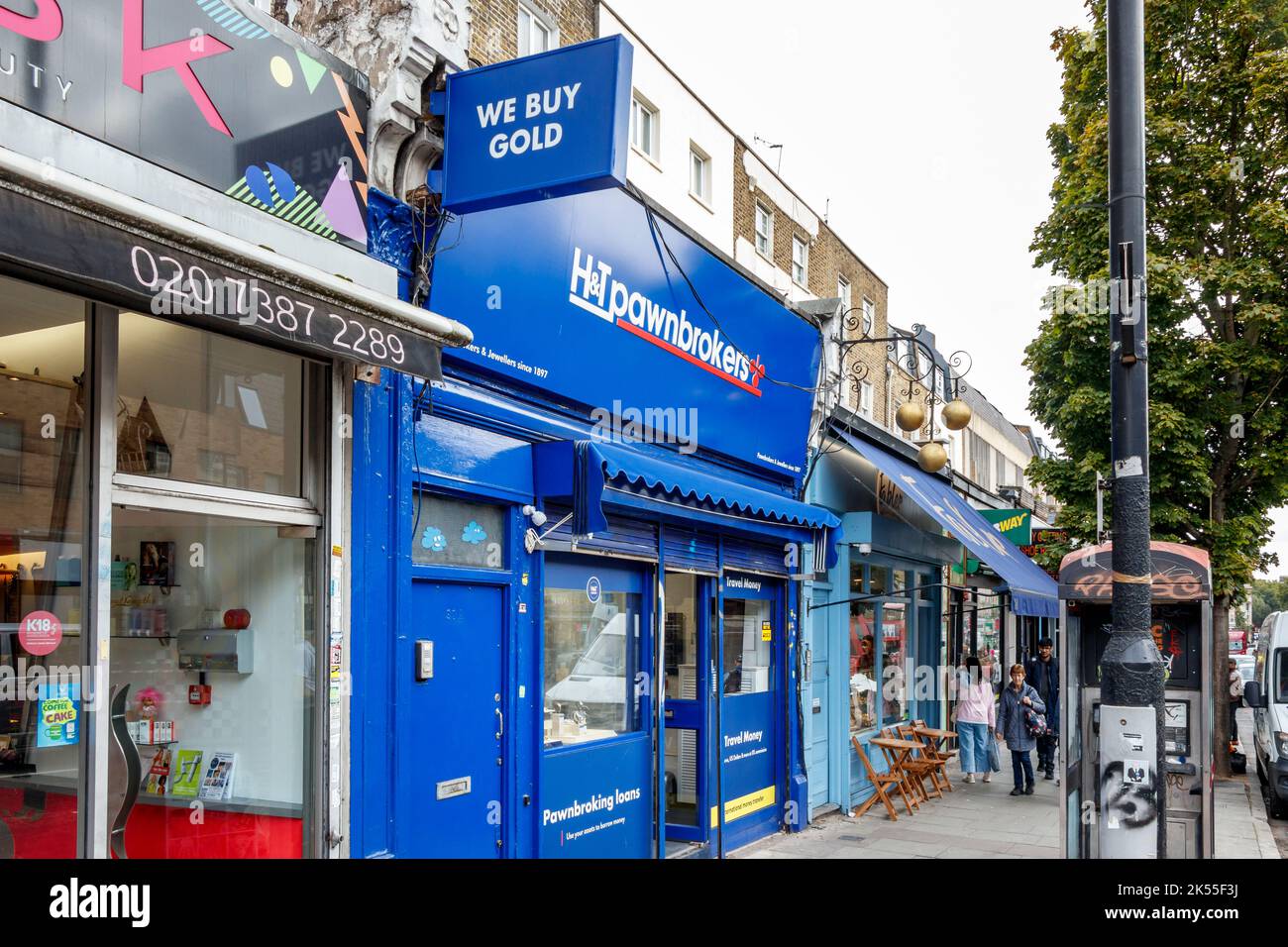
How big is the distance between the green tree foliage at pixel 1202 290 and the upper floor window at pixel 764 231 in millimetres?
5354

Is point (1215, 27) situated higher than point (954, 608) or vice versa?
point (1215, 27)

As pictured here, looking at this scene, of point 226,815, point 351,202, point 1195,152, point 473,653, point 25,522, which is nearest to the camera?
point 25,522

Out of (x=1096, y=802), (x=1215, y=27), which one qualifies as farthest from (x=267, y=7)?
(x=1215, y=27)

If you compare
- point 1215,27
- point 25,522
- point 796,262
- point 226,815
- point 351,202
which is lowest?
point 226,815

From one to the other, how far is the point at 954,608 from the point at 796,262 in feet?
24.8

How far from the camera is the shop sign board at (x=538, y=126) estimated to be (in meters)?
5.89

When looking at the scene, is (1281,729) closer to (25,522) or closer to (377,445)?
(377,445)

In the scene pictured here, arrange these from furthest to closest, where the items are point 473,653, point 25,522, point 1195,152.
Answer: point 1195,152, point 473,653, point 25,522

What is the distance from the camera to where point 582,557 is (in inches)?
334

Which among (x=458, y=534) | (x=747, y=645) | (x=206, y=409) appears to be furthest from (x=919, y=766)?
(x=206, y=409)

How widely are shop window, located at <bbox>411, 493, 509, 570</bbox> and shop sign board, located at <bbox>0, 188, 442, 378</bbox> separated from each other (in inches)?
48.6

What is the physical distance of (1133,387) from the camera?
5.93 metres

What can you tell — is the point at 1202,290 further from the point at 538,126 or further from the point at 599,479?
the point at 538,126

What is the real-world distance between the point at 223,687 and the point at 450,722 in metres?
1.51
